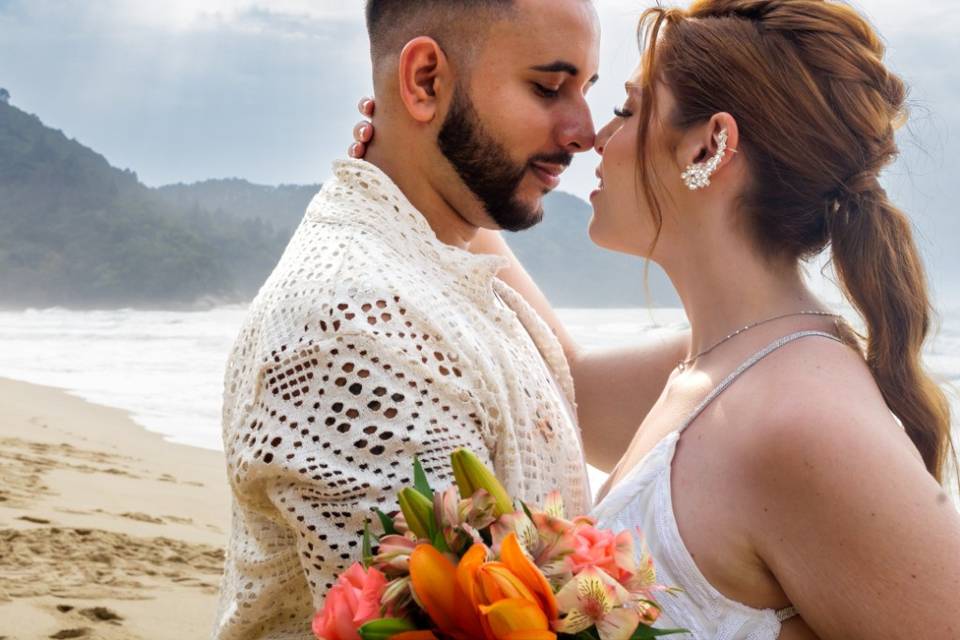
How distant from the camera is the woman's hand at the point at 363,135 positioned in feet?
9.65

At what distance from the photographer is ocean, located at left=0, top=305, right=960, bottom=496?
1155 cm

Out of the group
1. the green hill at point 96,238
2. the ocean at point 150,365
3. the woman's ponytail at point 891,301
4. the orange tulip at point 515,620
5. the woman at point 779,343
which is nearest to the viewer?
the orange tulip at point 515,620

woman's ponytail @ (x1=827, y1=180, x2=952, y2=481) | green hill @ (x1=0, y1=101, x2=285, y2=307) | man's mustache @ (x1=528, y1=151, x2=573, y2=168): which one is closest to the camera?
woman's ponytail @ (x1=827, y1=180, x2=952, y2=481)

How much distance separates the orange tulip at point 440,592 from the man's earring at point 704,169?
1398 millimetres

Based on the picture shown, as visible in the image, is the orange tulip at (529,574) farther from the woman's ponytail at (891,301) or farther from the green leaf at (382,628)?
the woman's ponytail at (891,301)

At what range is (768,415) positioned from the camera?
210 cm

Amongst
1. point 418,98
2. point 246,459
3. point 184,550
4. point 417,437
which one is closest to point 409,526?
point 417,437

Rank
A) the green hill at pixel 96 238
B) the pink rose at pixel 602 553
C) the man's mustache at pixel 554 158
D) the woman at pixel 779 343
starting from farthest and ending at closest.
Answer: the green hill at pixel 96 238, the man's mustache at pixel 554 158, the woman at pixel 779 343, the pink rose at pixel 602 553

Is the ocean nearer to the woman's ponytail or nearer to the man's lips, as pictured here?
the woman's ponytail

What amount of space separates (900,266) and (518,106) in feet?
3.40

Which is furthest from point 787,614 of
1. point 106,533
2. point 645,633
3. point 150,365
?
point 150,365

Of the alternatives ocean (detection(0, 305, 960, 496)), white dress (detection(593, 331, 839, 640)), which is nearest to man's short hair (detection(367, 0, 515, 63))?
white dress (detection(593, 331, 839, 640))

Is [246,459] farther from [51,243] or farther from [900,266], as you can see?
[51,243]

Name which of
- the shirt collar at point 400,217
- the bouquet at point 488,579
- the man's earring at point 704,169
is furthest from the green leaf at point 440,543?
the man's earring at point 704,169
